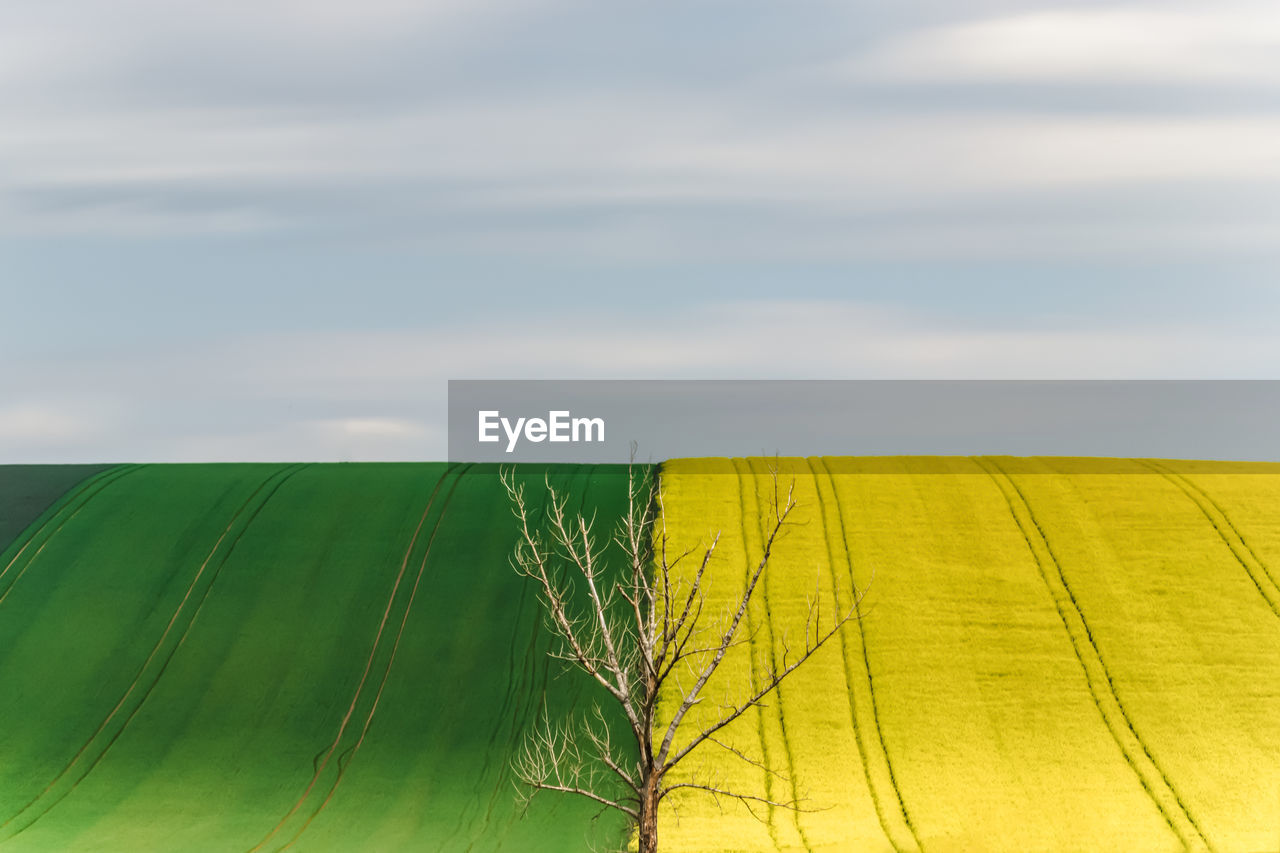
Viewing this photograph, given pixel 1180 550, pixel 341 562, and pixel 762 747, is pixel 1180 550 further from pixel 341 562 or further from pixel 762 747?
pixel 341 562

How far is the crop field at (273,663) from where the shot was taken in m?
32.5

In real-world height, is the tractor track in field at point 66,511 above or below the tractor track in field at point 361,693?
above

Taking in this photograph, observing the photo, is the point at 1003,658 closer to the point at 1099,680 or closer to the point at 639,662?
the point at 1099,680

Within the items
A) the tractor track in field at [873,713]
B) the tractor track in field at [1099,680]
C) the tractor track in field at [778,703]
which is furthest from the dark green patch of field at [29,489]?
the tractor track in field at [1099,680]

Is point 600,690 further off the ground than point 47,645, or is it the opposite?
point 47,645

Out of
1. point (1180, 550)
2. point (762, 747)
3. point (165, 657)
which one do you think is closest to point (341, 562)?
point (165, 657)

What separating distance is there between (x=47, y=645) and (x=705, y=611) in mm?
20347

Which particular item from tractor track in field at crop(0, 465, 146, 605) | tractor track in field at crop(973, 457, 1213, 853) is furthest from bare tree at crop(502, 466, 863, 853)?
tractor track in field at crop(0, 465, 146, 605)

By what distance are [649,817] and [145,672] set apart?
2191cm

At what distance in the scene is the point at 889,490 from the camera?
155 feet

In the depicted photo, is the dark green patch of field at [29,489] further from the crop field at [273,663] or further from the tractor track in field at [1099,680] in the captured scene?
the tractor track in field at [1099,680]

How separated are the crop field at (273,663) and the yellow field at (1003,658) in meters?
4.92

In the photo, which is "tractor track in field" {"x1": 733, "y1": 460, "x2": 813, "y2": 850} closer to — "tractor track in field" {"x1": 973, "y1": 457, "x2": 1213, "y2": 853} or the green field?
the green field

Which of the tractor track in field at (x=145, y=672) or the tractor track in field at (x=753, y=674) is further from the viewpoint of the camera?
the tractor track in field at (x=145, y=672)
